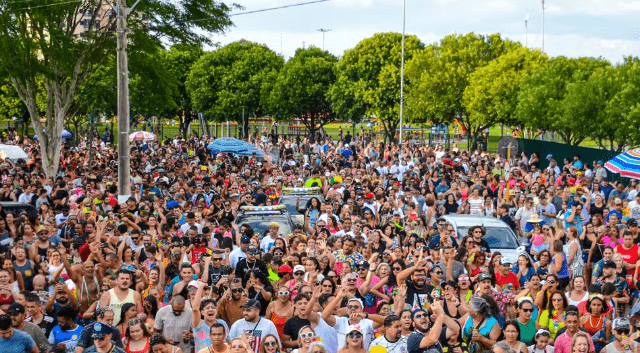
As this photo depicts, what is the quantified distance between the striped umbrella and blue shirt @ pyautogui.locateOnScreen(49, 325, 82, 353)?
41.9 feet

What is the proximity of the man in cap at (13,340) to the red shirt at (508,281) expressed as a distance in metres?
6.05

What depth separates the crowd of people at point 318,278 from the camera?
855 centimetres

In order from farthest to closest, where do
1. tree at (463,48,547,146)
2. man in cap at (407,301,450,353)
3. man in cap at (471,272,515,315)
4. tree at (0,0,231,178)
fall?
1. tree at (463,48,547,146)
2. tree at (0,0,231,178)
3. man in cap at (471,272,515,315)
4. man in cap at (407,301,450,353)

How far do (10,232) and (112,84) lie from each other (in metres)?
16.6

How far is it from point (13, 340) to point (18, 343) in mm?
57

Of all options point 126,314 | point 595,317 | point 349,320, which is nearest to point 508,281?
point 595,317

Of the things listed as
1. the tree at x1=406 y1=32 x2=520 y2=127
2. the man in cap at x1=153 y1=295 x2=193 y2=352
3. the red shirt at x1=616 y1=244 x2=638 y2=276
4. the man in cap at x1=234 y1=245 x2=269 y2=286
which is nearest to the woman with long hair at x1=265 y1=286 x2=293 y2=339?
the man in cap at x1=153 y1=295 x2=193 y2=352

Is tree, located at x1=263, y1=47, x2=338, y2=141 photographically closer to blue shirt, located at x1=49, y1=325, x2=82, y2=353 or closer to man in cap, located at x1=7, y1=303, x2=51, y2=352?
blue shirt, located at x1=49, y1=325, x2=82, y2=353

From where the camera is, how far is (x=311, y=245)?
13.0m

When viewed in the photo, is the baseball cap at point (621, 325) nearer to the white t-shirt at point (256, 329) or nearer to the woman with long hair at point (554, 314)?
the woman with long hair at point (554, 314)

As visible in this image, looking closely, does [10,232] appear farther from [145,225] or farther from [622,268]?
[622,268]

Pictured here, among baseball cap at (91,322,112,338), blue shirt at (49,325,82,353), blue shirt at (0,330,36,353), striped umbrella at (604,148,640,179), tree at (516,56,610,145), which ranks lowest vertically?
blue shirt at (49,325,82,353)

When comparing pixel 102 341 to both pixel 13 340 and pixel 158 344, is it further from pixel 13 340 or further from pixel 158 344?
pixel 13 340

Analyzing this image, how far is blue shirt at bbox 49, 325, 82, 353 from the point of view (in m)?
8.86
